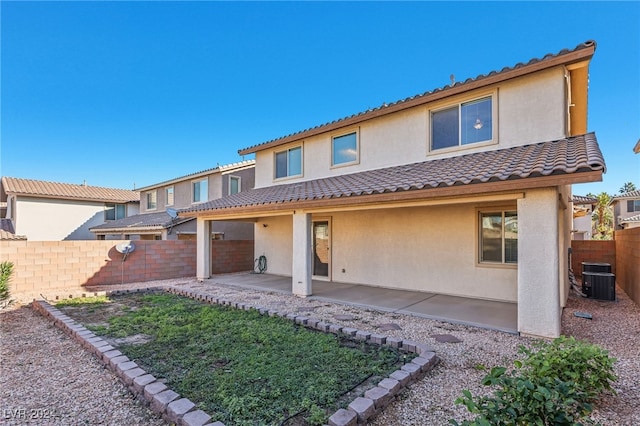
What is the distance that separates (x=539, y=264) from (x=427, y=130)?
534 cm

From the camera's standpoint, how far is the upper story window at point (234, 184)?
18533mm

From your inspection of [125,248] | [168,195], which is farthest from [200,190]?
[125,248]

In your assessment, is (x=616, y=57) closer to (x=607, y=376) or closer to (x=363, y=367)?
(x=607, y=376)

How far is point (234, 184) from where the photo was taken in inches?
740

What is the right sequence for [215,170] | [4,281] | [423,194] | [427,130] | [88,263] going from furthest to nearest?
1. [215,170]
2. [88,263]
3. [427,130]
4. [4,281]
5. [423,194]

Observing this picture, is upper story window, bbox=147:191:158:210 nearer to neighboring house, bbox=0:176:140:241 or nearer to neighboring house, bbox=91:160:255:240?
neighboring house, bbox=91:160:255:240

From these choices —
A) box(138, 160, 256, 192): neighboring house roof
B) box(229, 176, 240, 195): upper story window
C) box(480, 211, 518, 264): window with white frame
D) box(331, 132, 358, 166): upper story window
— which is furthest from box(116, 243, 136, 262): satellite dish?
box(480, 211, 518, 264): window with white frame

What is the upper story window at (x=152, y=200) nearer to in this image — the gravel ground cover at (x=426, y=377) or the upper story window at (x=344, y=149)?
the gravel ground cover at (x=426, y=377)

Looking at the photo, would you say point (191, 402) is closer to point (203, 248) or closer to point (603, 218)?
point (203, 248)

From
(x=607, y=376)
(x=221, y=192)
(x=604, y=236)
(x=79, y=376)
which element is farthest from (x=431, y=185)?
(x=604, y=236)

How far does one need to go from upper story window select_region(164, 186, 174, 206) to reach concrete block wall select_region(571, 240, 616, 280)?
74.3ft

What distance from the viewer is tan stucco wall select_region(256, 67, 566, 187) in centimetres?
754

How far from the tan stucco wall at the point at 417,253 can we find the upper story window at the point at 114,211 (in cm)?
2412

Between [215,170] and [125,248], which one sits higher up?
[215,170]
